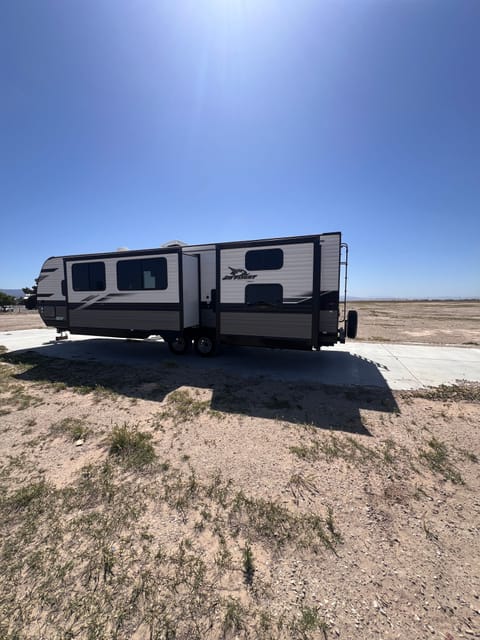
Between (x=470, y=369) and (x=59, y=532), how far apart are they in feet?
33.4

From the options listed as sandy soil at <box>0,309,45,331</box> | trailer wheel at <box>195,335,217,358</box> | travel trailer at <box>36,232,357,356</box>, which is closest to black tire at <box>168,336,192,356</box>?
travel trailer at <box>36,232,357,356</box>

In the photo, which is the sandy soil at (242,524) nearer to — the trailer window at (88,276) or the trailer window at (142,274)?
the trailer window at (142,274)

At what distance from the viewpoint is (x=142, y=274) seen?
31.7 feet

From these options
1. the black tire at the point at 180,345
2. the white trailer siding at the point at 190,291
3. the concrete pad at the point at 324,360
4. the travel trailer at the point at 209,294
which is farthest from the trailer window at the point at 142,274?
the concrete pad at the point at 324,360

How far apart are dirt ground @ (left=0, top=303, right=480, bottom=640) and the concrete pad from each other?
6.56ft

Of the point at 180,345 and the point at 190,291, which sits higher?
the point at 190,291

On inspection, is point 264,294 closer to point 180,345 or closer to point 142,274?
point 180,345

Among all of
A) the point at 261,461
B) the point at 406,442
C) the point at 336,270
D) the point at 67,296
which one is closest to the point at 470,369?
the point at 336,270

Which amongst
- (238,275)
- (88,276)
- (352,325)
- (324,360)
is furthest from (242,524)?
(88,276)

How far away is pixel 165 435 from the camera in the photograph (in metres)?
4.64

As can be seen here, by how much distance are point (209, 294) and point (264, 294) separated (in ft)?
7.65

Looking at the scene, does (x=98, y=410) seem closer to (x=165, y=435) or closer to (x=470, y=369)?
(x=165, y=435)

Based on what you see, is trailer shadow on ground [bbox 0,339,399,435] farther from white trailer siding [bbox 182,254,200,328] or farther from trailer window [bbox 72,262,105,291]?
trailer window [bbox 72,262,105,291]

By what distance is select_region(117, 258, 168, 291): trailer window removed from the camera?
935 centimetres
